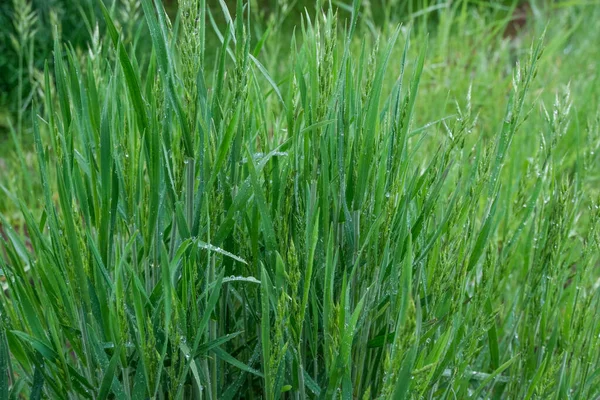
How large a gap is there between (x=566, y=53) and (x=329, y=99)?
306 centimetres

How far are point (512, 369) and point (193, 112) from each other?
0.69 metres

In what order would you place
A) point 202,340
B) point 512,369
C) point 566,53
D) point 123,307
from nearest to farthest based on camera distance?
1. point 123,307
2. point 202,340
3. point 512,369
4. point 566,53

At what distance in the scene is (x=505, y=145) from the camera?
1100mm

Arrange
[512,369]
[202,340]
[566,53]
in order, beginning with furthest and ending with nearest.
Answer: [566,53] → [512,369] → [202,340]

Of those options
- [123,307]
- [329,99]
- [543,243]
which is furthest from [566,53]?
[123,307]

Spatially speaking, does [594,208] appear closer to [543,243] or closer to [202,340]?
[543,243]

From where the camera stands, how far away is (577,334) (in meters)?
1.12

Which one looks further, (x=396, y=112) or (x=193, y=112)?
(x=396, y=112)

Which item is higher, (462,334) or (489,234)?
(489,234)

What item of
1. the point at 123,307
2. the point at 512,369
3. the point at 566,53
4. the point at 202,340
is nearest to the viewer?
the point at 123,307

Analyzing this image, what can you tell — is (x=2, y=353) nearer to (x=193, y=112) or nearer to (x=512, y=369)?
(x=193, y=112)

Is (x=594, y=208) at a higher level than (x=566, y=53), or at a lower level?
higher

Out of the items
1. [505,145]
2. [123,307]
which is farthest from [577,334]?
[123,307]

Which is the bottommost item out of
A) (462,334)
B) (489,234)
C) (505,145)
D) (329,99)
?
(462,334)
